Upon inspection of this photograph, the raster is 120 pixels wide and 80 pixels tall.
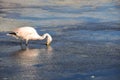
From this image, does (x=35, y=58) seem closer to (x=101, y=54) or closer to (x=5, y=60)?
(x=5, y=60)

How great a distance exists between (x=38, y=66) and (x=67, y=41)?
4.00 m

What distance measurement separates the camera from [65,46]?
1619 cm

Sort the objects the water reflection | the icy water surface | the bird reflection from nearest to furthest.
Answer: the water reflection → the icy water surface → the bird reflection

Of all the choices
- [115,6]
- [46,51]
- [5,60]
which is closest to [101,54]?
[46,51]

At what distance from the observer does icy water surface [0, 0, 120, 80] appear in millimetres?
12461

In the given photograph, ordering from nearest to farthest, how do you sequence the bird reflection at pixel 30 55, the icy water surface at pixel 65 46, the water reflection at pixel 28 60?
the water reflection at pixel 28 60 → the icy water surface at pixel 65 46 → the bird reflection at pixel 30 55

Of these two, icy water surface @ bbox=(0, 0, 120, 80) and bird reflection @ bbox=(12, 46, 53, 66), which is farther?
bird reflection @ bbox=(12, 46, 53, 66)

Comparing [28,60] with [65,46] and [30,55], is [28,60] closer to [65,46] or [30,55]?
[30,55]

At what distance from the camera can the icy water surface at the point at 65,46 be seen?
1246 centimetres

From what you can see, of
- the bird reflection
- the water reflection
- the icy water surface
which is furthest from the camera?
the bird reflection

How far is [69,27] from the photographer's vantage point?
68.4 feet

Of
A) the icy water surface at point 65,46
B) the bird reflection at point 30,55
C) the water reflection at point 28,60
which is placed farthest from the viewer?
the bird reflection at point 30,55

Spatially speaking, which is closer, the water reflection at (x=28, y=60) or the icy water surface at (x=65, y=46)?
the water reflection at (x=28, y=60)

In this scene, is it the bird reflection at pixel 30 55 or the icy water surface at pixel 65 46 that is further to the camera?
the bird reflection at pixel 30 55
